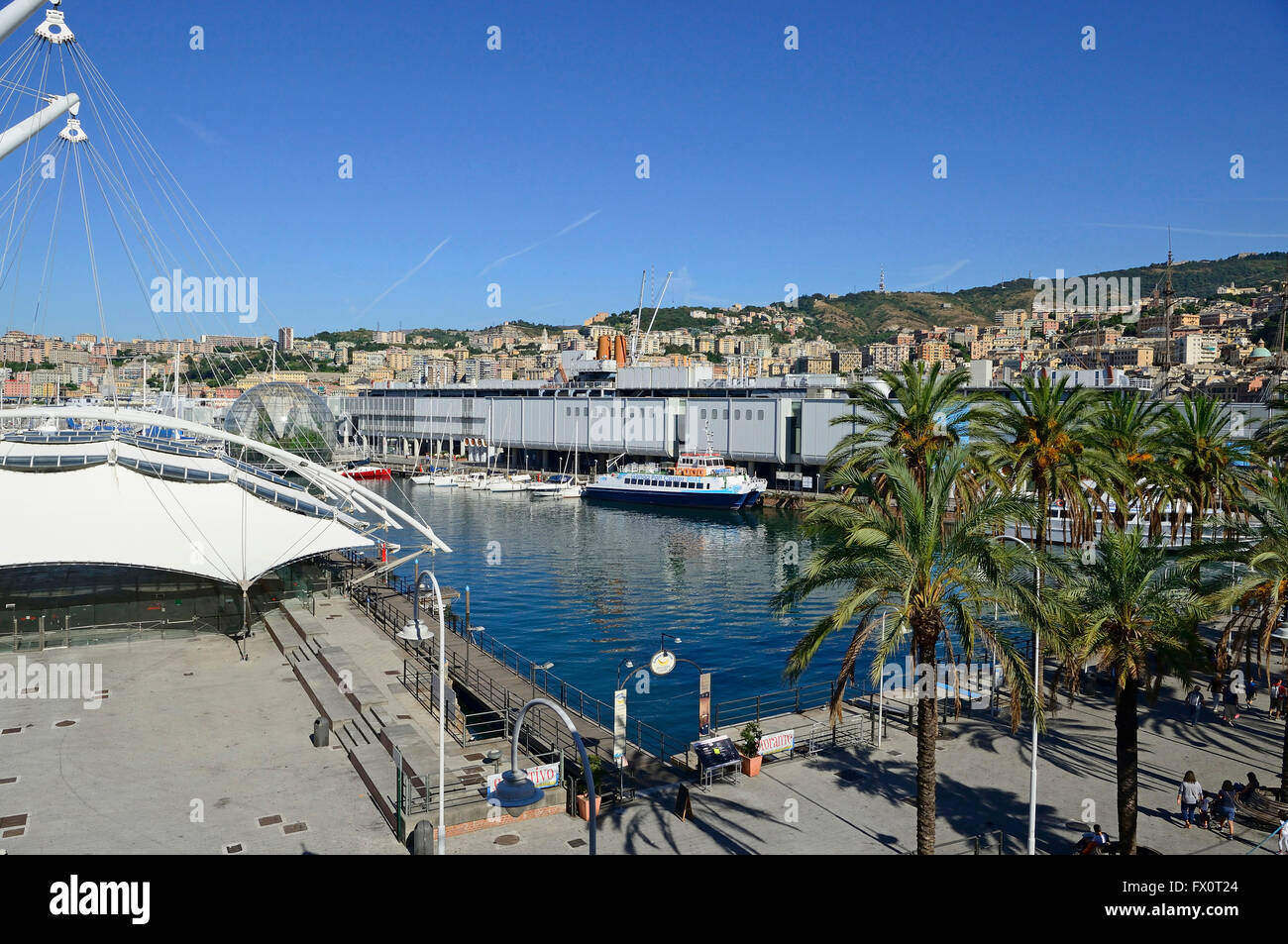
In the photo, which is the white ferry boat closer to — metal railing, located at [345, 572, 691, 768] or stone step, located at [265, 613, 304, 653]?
metal railing, located at [345, 572, 691, 768]

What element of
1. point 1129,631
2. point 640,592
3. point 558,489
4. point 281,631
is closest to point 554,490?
point 558,489

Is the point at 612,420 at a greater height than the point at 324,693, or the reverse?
the point at 612,420

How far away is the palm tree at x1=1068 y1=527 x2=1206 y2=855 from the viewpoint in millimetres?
14562

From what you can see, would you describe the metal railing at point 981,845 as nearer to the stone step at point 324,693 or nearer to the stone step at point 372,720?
the stone step at point 372,720

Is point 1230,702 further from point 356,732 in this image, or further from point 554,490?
point 554,490

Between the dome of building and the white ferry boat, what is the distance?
2804 cm

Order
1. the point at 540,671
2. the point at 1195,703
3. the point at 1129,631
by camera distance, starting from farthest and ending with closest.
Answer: the point at 540,671
the point at 1195,703
the point at 1129,631

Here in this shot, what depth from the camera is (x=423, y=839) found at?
14.5 metres

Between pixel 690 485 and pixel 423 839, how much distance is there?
71.0 metres

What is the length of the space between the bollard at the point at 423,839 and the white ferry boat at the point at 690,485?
227 feet

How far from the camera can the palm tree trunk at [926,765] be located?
531 inches

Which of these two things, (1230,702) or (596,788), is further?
(1230,702)

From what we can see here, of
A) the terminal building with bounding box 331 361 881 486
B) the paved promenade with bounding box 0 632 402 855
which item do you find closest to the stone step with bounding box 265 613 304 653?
the paved promenade with bounding box 0 632 402 855
